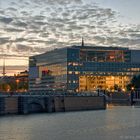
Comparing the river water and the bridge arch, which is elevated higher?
the bridge arch

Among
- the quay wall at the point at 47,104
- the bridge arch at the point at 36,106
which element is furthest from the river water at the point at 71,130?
the bridge arch at the point at 36,106

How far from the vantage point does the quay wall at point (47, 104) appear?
11494cm

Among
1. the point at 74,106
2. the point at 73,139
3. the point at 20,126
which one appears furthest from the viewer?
the point at 74,106

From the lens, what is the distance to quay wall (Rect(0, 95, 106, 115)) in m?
115

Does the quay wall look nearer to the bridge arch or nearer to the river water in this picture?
the bridge arch

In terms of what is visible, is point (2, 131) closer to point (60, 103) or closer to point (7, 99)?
point (7, 99)

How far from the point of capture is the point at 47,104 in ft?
408

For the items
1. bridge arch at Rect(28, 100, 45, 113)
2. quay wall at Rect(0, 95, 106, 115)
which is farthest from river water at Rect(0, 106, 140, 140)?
bridge arch at Rect(28, 100, 45, 113)

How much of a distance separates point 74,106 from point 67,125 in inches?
1893

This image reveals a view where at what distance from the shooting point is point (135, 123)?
286ft

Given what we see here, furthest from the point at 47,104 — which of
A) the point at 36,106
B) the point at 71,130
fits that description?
the point at 71,130

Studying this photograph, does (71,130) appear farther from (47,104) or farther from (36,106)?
(36,106)

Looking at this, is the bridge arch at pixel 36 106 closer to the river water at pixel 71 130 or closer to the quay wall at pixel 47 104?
the quay wall at pixel 47 104

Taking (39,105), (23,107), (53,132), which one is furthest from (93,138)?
(39,105)
